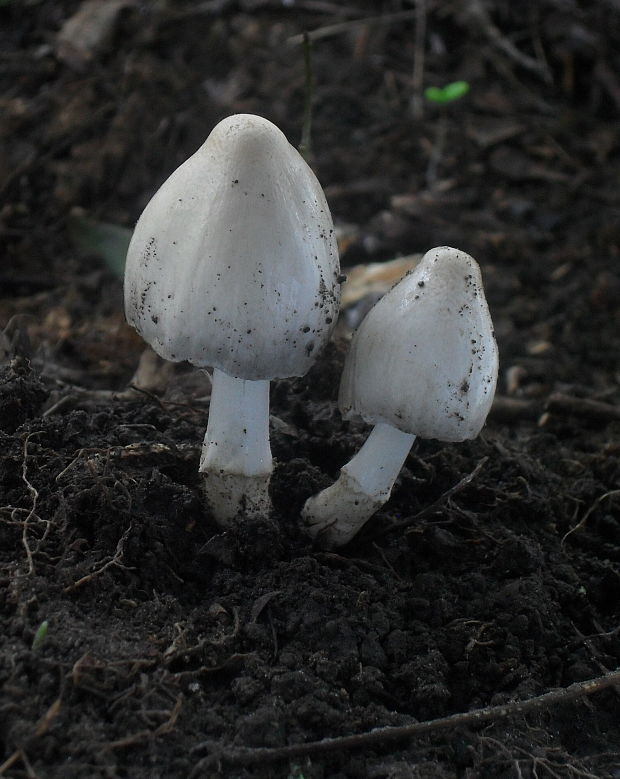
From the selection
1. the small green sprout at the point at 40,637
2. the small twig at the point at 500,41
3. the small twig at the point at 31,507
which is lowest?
the small twig at the point at 31,507

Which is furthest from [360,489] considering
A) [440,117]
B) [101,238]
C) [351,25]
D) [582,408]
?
[351,25]

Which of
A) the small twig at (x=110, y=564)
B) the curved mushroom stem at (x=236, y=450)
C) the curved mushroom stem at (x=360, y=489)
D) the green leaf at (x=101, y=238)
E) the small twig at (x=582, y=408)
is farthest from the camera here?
the green leaf at (x=101, y=238)

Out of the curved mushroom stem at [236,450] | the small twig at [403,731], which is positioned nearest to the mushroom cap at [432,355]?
the curved mushroom stem at [236,450]

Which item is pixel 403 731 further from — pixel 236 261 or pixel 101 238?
pixel 101 238

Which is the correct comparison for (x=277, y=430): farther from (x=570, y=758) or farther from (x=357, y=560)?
(x=570, y=758)

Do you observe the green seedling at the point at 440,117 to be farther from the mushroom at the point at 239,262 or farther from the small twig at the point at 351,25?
the mushroom at the point at 239,262

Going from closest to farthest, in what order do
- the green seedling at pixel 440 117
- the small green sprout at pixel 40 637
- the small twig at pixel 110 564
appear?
the small green sprout at pixel 40 637 < the small twig at pixel 110 564 < the green seedling at pixel 440 117
